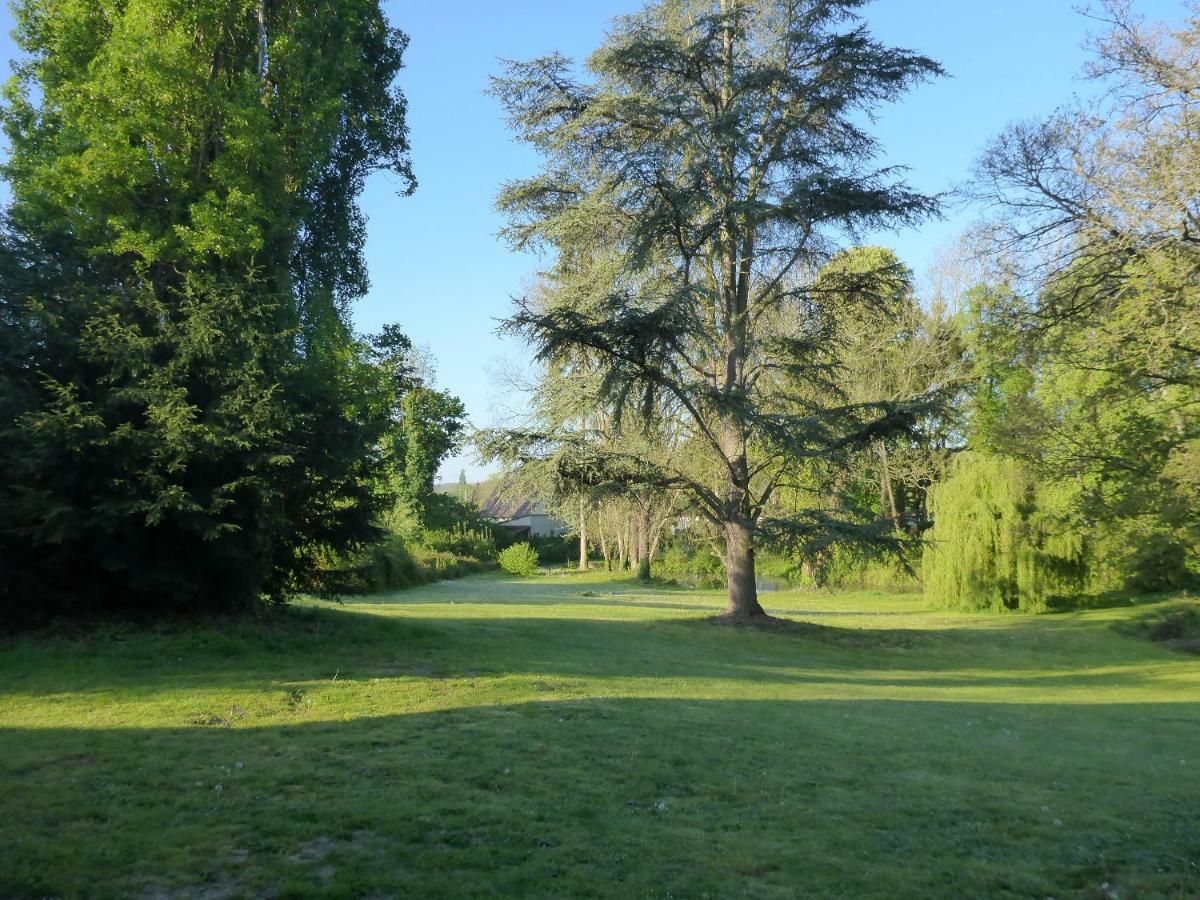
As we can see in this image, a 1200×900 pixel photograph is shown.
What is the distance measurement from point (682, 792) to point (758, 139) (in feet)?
63.6

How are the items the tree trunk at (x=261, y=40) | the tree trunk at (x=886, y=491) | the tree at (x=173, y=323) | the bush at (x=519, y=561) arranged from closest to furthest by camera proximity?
the tree at (x=173, y=323) < the tree trunk at (x=261, y=40) < the tree trunk at (x=886, y=491) < the bush at (x=519, y=561)

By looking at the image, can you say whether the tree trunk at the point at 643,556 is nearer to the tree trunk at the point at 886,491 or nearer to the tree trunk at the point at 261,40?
the tree trunk at the point at 886,491

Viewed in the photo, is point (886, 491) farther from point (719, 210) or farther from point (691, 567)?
point (719, 210)

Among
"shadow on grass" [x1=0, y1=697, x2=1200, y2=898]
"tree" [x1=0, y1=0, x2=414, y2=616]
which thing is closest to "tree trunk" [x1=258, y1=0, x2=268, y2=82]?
"tree" [x1=0, y1=0, x2=414, y2=616]

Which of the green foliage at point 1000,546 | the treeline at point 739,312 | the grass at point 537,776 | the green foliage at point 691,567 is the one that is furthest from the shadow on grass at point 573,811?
the green foliage at point 691,567

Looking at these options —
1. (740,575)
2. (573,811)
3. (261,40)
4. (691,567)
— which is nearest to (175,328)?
(261,40)

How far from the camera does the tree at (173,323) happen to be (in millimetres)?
12328

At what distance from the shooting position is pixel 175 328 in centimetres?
1334

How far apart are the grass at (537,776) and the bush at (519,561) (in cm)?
3146

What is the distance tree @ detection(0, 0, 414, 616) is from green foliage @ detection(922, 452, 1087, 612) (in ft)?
70.4

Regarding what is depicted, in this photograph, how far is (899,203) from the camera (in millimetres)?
21672

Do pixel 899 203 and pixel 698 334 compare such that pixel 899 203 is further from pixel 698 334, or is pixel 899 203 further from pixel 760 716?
pixel 760 716

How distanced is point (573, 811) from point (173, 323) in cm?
1027

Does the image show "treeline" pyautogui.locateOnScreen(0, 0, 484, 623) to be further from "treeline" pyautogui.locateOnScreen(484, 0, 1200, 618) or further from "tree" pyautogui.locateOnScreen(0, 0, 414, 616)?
"treeline" pyautogui.locateOnScreen(484, 0, 1200, 618)
